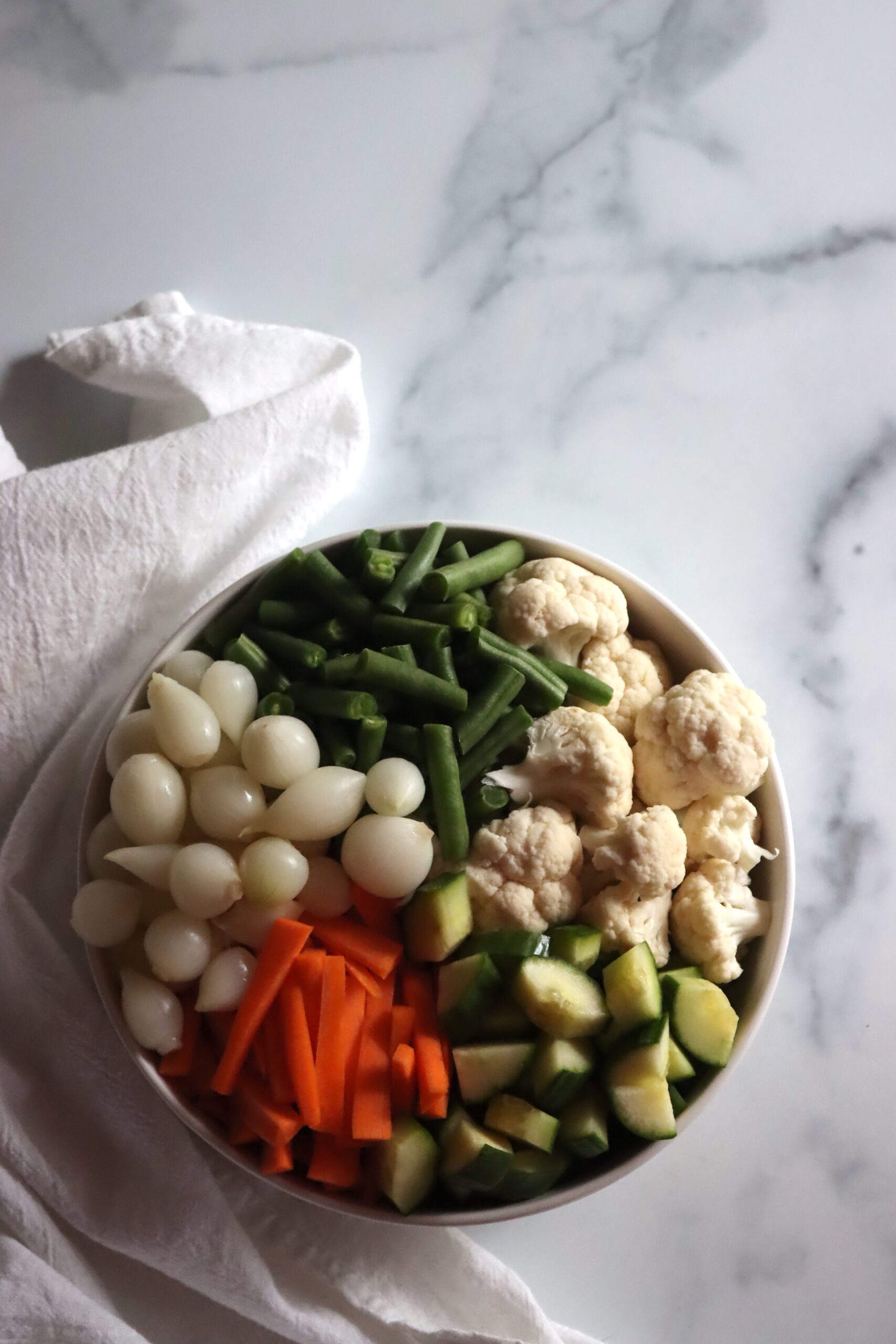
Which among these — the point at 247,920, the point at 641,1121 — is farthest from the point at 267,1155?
the point at 641,1121

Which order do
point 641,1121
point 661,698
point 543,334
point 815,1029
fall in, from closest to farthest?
point 641,1121 → point 661,698 → point 815,1029 → point 543,334

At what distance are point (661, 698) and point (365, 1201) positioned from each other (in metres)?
0.63

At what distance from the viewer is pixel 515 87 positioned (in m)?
1.54

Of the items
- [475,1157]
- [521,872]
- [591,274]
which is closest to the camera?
[475,1157]

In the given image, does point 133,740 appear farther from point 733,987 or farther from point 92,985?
point 733,987

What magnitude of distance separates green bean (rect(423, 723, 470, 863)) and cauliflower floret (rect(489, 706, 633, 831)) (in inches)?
2.6

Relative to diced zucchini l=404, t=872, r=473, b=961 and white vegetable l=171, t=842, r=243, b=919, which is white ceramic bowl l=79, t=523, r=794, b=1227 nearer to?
white vegetable l=171, t=842, r=243, b=919

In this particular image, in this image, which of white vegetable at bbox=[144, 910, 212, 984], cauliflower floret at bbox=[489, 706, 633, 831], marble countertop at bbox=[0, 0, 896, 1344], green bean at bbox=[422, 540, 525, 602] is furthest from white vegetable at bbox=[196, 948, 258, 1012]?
marble countertop at bbox=[0, 0, 896, 1344]

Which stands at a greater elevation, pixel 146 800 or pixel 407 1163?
pixel 146 800

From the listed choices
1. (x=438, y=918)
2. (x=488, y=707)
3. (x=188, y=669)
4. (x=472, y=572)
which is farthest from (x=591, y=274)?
(x=438, y=918)

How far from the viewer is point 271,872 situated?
1.09m

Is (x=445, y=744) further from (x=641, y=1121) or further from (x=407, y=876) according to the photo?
(x=641, y=1121)

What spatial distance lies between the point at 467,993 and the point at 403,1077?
0.34 ft

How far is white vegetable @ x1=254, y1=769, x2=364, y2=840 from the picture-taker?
3.62 feet
